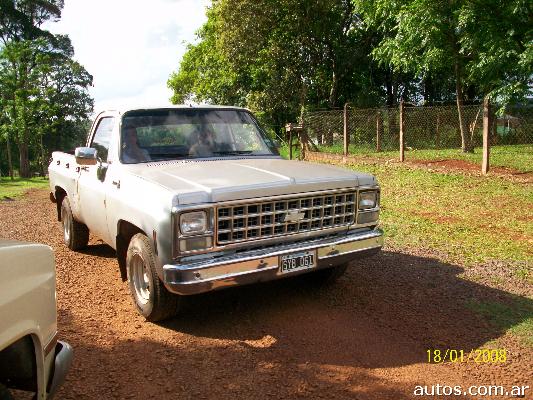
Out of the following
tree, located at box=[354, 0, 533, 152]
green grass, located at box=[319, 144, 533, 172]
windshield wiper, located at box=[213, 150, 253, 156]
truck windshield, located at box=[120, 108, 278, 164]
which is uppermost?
tree, located at box=[354, 0, 533, 152]

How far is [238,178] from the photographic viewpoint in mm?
4059

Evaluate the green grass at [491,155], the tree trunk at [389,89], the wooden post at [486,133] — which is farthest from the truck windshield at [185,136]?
the tree trunk at [389,89]

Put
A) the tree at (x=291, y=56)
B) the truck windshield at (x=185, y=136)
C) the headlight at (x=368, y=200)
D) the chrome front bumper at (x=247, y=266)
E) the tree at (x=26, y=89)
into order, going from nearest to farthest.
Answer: the chrome front bumper at (x=247, y=266) → the headlight at (x=368, y=200) → the truck windshield at (x=185, y=136) → the tree at (x=291, y=56) → the tree at (x=26, y=89)

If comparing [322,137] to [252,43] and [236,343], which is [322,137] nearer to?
[252,43]

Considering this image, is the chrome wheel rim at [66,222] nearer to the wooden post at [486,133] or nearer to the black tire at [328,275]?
the black tire at [328,275]

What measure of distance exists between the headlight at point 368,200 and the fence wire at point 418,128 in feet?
39.6

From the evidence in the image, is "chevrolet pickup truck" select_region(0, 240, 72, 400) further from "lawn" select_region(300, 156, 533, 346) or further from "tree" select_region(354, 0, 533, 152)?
"tree" select_region(354, 0, 533, 152)

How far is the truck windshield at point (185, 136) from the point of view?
495 cm

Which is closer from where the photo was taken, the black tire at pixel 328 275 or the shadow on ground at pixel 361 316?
the shadow on ground at pixel 361 316

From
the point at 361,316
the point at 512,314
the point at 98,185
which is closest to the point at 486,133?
the point at 512,314

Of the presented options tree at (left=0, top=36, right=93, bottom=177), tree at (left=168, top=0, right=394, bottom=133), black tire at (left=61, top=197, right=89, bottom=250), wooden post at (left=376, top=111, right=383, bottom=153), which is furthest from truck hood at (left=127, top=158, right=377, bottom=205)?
tree at (left=0, top=36, right=93, bottom=177)

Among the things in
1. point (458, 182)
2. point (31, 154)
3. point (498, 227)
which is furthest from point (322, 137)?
point (31, 154)

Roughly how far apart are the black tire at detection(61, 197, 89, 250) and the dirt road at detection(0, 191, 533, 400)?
0.89m

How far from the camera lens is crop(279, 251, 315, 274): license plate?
3963 mm
